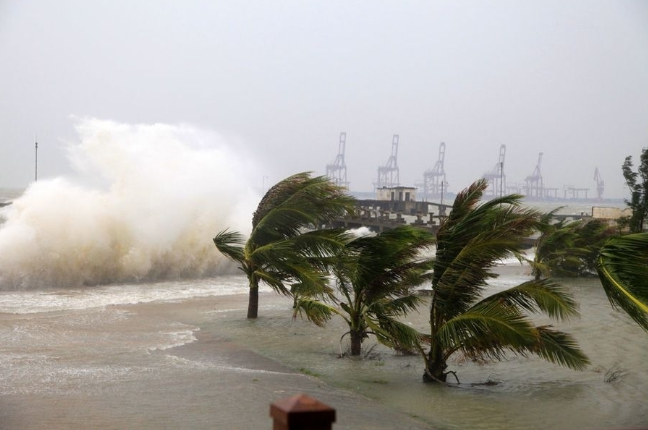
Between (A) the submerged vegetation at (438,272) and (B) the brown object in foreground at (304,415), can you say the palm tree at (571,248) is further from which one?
(B) the brown object in foreground at (304,415)

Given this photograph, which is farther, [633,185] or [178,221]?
[178,221]

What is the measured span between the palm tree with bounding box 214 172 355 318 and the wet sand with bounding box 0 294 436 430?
2.27 meters


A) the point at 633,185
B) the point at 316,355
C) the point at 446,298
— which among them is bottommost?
the point at 316,355

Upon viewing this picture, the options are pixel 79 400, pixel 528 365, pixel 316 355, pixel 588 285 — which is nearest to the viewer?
pixel 79 400

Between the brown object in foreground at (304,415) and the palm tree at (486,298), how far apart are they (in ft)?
19.0

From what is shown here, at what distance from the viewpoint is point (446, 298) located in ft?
29.9

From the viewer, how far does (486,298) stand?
8812 mm

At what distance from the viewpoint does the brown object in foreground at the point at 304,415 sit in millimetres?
2715

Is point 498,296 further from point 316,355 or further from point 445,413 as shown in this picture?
point 316,355

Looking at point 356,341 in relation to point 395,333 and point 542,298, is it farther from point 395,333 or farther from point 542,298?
point 542,298

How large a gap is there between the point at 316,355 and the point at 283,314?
433 cm

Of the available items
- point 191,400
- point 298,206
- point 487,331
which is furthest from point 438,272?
point 298,206

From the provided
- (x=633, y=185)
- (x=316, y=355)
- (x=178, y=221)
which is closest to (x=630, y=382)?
(x=316, y=355)

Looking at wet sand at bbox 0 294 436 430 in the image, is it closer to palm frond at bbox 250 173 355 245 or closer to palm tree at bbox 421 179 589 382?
palm tree at bbox 421 179 589 382
